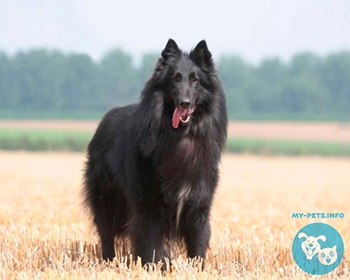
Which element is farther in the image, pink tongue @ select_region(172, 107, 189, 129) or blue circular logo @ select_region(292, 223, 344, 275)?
blue circular logo @ select_region(292, 223, 344, 275)

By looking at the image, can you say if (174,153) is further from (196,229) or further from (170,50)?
(170,50)

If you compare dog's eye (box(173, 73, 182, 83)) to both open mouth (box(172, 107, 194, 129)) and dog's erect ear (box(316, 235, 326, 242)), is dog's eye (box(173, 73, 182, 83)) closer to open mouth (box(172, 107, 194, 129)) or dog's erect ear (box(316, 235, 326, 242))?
open mouth (box(172, 107, 194, 129))

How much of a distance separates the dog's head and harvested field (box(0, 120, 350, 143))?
118 feet

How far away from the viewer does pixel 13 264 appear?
22.6 ft

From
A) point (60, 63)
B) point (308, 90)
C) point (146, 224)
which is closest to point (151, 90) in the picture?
point (146, 224)

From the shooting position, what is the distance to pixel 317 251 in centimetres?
706

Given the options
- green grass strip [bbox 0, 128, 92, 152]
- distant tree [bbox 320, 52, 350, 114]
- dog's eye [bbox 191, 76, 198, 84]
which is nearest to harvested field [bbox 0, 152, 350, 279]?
dog's eye [bbox 191, 76, 198, 84]

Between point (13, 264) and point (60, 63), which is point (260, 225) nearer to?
point (13, 264)

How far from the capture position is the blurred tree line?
4591 cm

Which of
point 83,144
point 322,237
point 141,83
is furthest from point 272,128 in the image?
point 322,237

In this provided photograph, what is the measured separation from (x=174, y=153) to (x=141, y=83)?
4107 cm

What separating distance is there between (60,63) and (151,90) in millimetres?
40854

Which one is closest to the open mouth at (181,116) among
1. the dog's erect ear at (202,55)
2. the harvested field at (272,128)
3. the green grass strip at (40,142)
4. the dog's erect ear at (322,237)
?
the dog's erect ear at (202,55)

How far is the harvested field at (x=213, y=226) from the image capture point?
6516 mm
